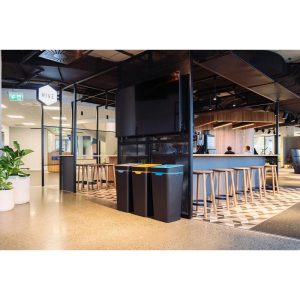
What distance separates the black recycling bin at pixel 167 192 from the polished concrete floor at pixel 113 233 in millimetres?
164

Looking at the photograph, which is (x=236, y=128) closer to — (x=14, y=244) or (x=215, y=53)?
(x=215, y=53)

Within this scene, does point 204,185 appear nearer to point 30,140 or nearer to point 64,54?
point 64,54

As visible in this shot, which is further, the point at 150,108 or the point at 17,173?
the point at 17,173

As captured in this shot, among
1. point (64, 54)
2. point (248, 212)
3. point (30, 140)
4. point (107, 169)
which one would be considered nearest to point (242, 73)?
point (248, 212)

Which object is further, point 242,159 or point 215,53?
point 242,159

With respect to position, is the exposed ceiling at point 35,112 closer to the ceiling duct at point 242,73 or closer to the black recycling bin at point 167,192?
the ceiling duct at point 242,73

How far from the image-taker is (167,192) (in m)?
4.24

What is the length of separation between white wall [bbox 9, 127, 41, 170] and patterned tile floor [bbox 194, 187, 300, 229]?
1414cm

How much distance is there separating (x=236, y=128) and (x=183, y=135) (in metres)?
10.2

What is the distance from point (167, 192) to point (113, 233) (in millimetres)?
1074
